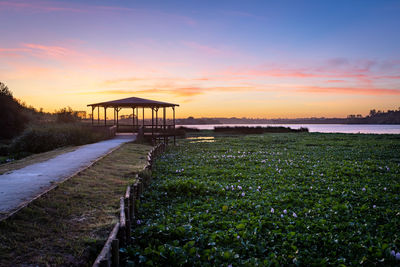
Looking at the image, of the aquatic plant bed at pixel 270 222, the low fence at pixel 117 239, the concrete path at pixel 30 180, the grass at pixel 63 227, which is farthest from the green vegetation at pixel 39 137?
the low fence at pixel 117 239

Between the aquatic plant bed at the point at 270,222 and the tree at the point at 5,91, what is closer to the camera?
the aquatic plant bed at the point at 270,222

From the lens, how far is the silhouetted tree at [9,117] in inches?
1111

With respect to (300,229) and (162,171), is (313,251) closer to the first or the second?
(300,229)

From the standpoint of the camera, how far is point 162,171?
38.4 feet

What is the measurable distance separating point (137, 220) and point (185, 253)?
172 cm

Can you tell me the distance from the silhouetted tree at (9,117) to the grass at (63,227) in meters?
25.6

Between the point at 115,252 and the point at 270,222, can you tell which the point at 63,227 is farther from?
the point at 270,222

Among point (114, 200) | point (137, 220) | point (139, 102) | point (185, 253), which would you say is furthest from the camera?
point (139, 102)

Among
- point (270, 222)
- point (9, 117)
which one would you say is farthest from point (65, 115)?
point (270, 222)

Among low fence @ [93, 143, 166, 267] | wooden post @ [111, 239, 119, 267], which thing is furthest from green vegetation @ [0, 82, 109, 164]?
wooden post @ [111, 239, 119, 267]

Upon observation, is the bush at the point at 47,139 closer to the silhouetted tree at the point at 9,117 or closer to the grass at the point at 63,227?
the silhouetted tree at the point at 9,117

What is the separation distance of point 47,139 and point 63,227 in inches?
623

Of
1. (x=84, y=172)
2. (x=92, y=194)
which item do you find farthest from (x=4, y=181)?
(x=92, y=194)

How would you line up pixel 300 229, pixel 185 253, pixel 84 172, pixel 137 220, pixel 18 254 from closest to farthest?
1. pixel 18 254
2. pixel 185 253
3. pixel 300 229
4. pixel 137 220
5. pixel 84 172
